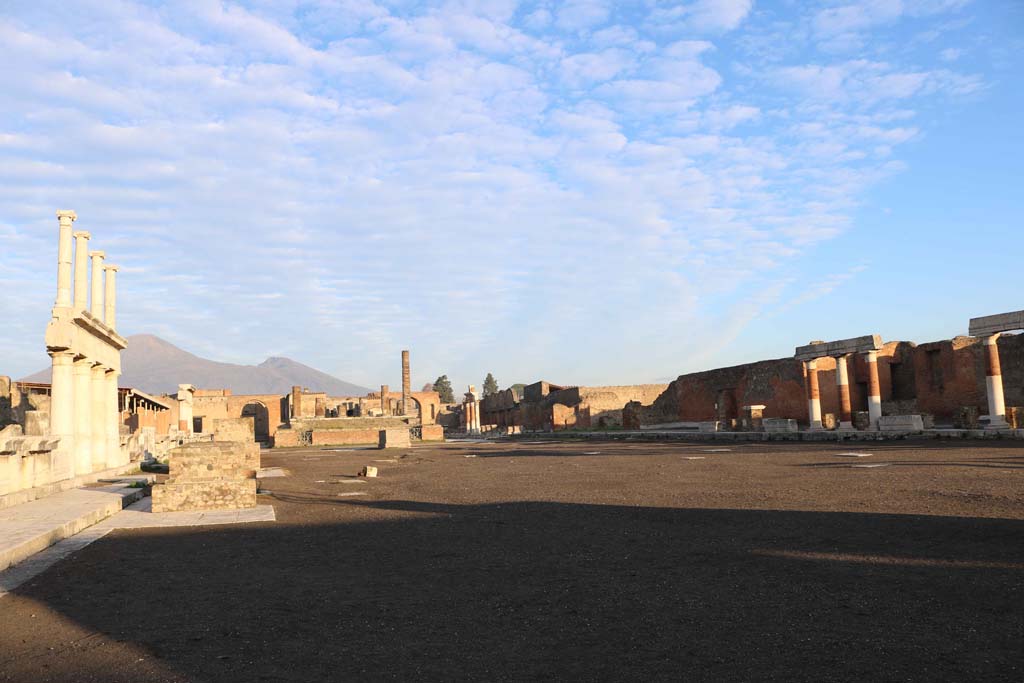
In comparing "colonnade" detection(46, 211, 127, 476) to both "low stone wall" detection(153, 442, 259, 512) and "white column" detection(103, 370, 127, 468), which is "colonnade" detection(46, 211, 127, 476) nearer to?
"white column" detection(103, 370, 127, 468)

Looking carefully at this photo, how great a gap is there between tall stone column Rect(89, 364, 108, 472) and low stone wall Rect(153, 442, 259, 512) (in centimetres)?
891

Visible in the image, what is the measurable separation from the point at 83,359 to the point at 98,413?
2.57 metres

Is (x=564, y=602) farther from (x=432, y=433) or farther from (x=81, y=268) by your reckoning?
(x=432, y=433)

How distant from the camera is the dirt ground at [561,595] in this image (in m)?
3.60

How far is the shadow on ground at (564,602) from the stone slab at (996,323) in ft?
59.2

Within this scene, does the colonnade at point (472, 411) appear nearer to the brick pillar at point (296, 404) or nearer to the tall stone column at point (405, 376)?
the tall stone column at point (405, 376)

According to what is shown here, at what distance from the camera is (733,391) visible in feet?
137

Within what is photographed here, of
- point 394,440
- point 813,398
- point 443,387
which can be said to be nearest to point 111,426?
point 394,440

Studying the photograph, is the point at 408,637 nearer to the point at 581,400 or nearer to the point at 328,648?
the point at 328,648

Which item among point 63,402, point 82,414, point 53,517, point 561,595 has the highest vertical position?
point 63,402

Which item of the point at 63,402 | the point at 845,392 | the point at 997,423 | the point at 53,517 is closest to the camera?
the point at 53,517

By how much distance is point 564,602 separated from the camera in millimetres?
4828

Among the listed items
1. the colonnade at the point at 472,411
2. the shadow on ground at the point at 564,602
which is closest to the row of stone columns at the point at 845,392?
the shadow on ground at the point at 564,602

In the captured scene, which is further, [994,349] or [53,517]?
[994,349]
